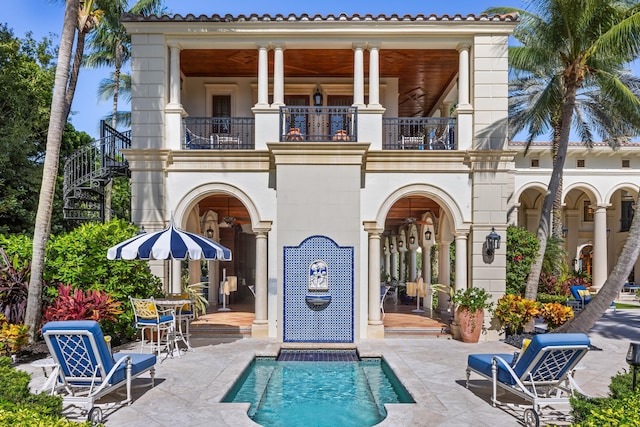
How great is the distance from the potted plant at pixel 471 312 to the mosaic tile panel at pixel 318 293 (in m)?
2.86

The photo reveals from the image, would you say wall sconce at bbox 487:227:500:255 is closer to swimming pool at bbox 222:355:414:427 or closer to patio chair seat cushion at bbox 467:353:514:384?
swimming pool at bbox 222:355:414:427

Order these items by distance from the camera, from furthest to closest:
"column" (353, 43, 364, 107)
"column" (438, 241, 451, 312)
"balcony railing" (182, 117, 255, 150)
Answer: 1. "column" (438, 241, 451, 312)
2. "balcony railing" (182, 117, 255, 150)
3. "column" (353, 43, 364, 107)

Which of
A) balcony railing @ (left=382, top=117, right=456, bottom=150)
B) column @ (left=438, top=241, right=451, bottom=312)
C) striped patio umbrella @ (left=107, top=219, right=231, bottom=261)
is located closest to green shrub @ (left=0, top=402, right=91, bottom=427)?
striped patio umbrella @ (left=107, top=219, right=231, bottom=261)

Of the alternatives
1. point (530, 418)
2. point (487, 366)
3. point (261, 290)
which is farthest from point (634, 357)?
point (261, 290)

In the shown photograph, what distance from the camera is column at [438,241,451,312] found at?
16734 mm

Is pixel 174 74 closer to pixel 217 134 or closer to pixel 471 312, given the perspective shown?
pixel 217 134

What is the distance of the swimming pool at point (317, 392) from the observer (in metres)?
6.96

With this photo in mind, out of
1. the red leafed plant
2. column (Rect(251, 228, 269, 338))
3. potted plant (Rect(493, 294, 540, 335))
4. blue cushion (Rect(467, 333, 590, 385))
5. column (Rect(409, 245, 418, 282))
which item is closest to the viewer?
blue cushion (Rect(467, 333, 590, 385))

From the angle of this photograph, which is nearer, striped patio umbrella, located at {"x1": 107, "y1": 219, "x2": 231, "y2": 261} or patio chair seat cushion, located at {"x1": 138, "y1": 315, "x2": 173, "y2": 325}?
striped patio umbrella, located at {"x1": 107, "y1": 219, "x2": 231, "y2": 261}

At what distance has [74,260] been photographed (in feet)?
35.7

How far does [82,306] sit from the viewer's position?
392 inches

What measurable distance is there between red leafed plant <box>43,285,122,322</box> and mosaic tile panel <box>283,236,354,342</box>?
4.12 metres

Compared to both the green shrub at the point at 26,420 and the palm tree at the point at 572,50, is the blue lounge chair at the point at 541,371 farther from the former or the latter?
the palm tree at the point at 572,50

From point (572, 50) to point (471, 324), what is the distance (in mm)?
8176
